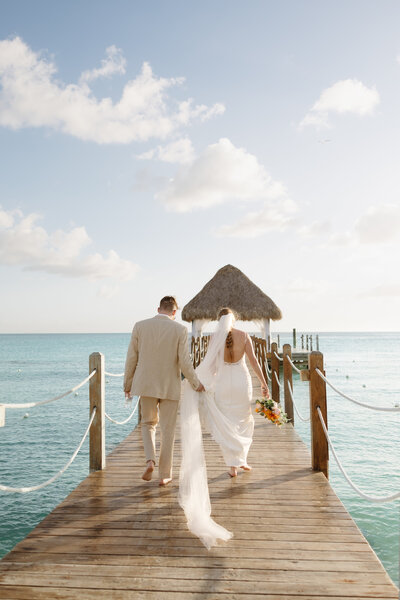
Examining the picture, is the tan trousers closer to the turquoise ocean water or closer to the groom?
the groom

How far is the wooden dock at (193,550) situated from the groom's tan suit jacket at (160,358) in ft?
3.33

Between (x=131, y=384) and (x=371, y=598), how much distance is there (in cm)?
289

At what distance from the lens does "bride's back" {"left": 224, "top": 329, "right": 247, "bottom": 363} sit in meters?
5.54

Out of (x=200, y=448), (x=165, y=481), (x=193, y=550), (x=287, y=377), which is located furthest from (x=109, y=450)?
(x=193, y=550)

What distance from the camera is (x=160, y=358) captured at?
466 cm

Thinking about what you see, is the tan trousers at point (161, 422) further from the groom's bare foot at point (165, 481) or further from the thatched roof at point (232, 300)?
the thatched roof at point (232, 300)

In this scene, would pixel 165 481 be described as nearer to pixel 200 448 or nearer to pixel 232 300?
pixel 200 448

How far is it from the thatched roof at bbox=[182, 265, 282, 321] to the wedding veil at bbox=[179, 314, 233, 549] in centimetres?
1798

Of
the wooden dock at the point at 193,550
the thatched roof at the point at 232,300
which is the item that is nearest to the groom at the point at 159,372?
the wooden dock at the point at 193,550

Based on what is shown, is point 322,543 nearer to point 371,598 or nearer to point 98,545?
point 371,598

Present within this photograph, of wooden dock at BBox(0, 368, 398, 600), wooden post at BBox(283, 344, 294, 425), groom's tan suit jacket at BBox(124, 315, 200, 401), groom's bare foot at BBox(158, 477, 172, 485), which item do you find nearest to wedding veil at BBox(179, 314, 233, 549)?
wooden dock at BBox(0, 368, 398, 600)

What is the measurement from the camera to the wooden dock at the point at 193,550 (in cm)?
276

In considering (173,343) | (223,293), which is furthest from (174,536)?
(223,293)

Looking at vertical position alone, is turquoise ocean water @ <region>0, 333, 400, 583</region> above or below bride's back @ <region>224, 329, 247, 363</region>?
below
